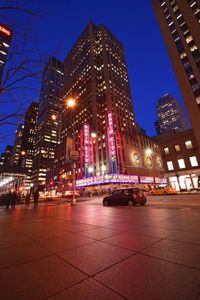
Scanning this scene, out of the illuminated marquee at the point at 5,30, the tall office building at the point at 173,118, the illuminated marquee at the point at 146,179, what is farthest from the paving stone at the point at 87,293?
the tall office building at the point at 173,118

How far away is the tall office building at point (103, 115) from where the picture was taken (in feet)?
250

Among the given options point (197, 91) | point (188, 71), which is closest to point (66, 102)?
point (197, 91)

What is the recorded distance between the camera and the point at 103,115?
8831cm

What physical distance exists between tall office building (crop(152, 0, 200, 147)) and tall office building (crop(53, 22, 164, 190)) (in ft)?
121

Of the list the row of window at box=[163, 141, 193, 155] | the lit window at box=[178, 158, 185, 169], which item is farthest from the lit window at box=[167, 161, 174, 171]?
the row of window at box=[163, 141, 193, 155]

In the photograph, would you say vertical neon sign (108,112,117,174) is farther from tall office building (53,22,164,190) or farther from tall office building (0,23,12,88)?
tall office building (0,23,12,88)

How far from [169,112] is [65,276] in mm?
217993

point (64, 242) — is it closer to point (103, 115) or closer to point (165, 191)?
point (165, 191)

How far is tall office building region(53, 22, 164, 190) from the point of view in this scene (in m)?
76.1

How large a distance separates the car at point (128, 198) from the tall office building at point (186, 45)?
25575 millimetres

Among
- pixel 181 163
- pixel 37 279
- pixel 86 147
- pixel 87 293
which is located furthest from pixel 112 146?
pixel 87 293

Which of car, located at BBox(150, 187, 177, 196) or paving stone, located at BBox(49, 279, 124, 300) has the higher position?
car, located at BBox(150, 187, 177, 196)

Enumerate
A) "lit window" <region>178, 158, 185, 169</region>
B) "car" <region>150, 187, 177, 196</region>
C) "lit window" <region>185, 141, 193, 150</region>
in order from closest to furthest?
"car" <region>150, 187, 177, 196</region> < "lit window" <region>185, 141, 193, 150</region> < "lit window" <region>178, 158, 185, 169</region>

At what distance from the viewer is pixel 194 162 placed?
35.4 m
